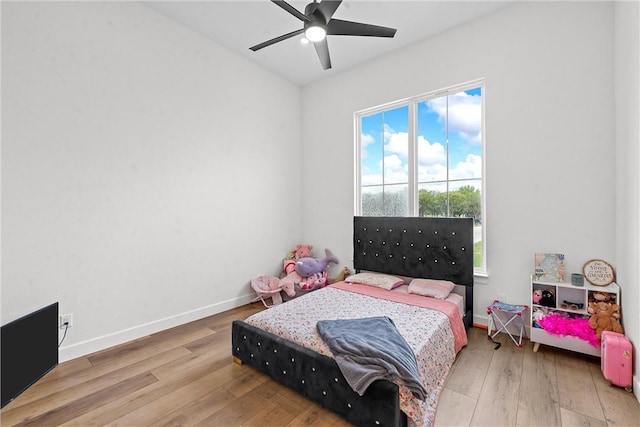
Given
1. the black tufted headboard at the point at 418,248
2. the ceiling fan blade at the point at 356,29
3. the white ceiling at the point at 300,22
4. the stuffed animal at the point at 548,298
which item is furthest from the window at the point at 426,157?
the ceiling fan blade at the point at 356,29

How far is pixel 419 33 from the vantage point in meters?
3.23

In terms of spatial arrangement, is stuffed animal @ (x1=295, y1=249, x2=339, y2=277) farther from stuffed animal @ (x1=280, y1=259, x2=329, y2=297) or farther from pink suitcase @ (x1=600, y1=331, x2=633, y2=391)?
pink suitcase @ (x1=600, y1=331, x2=633, y2=391)

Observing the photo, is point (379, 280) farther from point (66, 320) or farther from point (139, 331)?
point (66, 320)

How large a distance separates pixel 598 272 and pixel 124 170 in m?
4.31

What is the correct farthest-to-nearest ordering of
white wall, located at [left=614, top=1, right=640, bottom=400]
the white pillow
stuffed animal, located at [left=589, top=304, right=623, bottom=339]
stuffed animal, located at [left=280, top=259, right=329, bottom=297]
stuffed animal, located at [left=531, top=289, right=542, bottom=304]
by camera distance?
stuffed animal, located at [left=280, top=259, right=329, bottom=297] → the white pillow → stuffed animal, located at [left=531, top=289, right=542, bottom=304] → stuffed animal, located at [left=589, top=304, right=623, bottom=339] → white wall, located at [left=614, top=1, right=640, bottom=400]

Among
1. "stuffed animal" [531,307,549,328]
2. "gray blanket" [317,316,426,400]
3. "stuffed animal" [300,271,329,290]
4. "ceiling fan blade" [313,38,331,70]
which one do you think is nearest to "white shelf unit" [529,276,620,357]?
"stuffed animal" [531,307,549,328]

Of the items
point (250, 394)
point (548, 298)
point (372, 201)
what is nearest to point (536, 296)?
point (548, 298)

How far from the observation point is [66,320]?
7.73ft

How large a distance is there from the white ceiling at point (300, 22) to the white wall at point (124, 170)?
0.74 ft

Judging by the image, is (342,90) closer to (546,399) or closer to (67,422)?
(546,399)

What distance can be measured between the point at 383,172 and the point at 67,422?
3.66 m

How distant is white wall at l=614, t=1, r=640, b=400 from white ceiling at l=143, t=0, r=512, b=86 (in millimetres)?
1160

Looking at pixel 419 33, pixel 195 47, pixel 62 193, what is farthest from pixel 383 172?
pixel 62 193

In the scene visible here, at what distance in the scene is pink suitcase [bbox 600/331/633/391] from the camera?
188 cm
